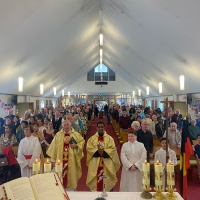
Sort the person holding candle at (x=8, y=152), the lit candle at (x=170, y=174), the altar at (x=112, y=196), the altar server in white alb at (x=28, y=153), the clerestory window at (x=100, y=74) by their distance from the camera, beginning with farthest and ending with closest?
the clerestory window at (x=100, y=74) → the person holding candle at (x=8, y=152) → the altar server in white alb at (x=28, y=153) → the altar at (x=112, y=196) → the lit candle at (x=170, y=174)

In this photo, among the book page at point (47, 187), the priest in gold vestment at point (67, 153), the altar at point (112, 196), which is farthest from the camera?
the priest in gold vestment at point (67, 153)

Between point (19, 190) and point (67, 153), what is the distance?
332 centimetres

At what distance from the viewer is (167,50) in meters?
10.3

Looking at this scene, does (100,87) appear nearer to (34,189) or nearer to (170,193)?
(170,193)

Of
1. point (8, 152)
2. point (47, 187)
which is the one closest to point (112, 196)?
point (47, 187)

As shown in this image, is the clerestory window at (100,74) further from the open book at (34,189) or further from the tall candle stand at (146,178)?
the open book at (34,189)

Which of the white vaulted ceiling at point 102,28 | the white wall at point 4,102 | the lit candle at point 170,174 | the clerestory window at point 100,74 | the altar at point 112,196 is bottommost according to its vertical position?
the altar at point 112,196

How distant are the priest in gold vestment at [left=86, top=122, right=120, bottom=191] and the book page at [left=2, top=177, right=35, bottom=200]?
3016 millimetres

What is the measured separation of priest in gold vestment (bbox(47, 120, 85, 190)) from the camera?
17.7 feet

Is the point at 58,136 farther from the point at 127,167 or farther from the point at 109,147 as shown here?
the point at 127,167

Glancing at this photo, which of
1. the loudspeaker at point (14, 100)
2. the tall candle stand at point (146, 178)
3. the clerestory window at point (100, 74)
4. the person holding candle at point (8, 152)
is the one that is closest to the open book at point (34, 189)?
the tall candle stand at point (146, 178)

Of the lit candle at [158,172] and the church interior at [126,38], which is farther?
the church interior at [126,38]

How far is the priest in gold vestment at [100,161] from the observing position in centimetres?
523

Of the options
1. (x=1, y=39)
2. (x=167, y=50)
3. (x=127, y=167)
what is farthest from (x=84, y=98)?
(x=127, y=167)
